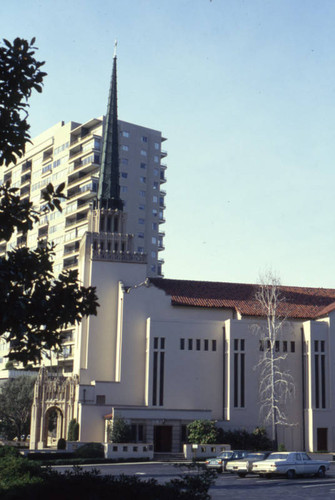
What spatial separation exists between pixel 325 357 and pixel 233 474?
27.1m

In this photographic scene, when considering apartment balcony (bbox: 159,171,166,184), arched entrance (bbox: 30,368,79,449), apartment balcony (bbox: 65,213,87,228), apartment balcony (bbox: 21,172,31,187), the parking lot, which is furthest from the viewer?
apartment balcony (bbox: 21,172,31,187)

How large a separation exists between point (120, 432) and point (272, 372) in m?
14.5

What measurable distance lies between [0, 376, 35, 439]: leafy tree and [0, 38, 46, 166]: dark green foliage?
6711cm

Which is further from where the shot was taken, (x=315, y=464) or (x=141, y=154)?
(x=141, y=154)

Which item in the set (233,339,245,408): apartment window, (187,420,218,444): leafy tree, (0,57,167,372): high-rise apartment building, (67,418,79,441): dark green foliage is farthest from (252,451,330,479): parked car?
(0,57,167,372): high-rise apartment building

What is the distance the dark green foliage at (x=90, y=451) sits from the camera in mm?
52931

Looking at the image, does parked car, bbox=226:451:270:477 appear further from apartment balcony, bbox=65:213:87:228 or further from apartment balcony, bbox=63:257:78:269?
apartment balcony, bbox=65:213:87:228

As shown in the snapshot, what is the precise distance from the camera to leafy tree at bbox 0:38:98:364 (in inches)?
631

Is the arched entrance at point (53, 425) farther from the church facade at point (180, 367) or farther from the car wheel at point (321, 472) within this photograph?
the car wheel at point (321, 472)

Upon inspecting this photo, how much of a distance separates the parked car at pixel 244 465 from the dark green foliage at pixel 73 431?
25.7 m

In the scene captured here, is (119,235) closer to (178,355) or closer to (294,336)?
(178,355)

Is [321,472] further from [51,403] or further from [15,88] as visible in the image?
[51,403]

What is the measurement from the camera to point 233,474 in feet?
132

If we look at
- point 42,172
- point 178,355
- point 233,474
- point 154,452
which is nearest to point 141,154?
point 42,172
